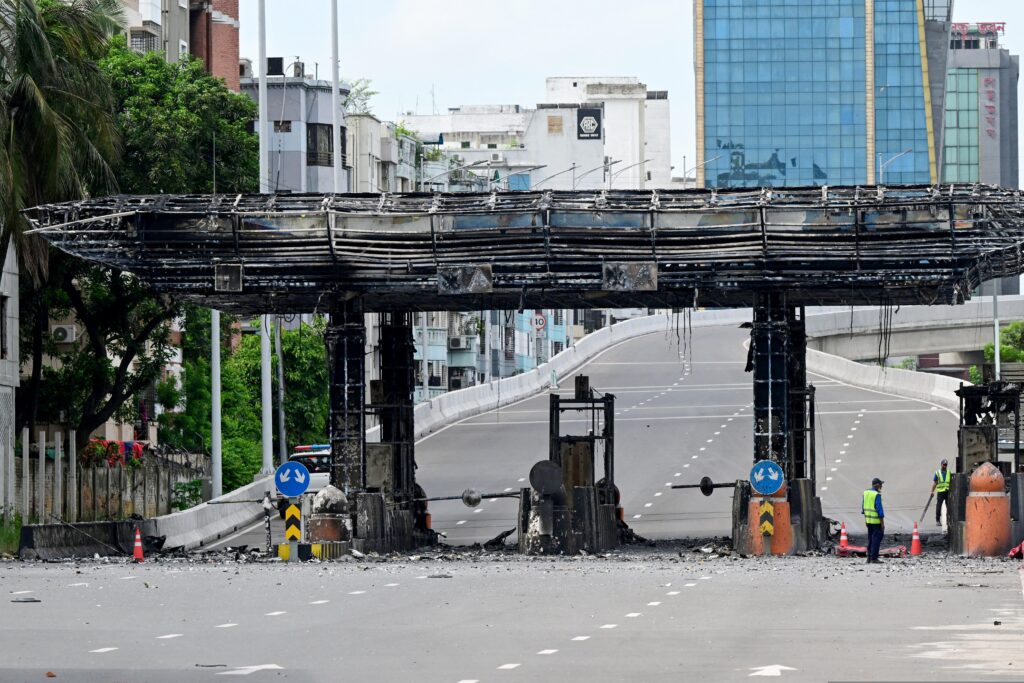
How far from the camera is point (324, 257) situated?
36781 millimetres

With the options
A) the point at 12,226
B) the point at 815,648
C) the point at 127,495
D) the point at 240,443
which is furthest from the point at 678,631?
the point at 240,443

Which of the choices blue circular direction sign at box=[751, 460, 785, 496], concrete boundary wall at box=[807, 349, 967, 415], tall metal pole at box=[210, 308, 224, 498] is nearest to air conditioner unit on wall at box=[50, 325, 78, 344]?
tall metal pole at box=[210, 308, 224, 498]

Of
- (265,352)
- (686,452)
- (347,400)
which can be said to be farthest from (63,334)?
(347,400)

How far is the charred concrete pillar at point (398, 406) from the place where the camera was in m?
41.0

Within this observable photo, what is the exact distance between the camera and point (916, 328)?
119 metres

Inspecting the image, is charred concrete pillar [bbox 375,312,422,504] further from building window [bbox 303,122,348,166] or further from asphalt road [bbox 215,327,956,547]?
building window [bbox 303,122,348,166]

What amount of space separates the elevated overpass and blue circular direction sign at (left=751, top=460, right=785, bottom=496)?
271ft

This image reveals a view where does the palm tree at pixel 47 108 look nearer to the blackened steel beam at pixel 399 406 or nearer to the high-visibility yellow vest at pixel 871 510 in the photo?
the blackened steel beam at pixel 399 406

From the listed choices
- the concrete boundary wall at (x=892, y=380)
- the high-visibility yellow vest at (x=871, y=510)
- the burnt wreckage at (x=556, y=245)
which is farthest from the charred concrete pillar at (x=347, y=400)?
the concrete boundary wall at (x=892, y=380)

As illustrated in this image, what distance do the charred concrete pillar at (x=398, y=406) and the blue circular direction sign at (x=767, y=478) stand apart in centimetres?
814

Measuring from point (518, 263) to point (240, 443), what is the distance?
137 ft

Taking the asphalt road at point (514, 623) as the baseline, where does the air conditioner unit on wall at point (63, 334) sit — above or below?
above

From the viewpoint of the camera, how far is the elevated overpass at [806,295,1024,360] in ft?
392

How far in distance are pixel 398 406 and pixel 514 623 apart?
66.2 ft
